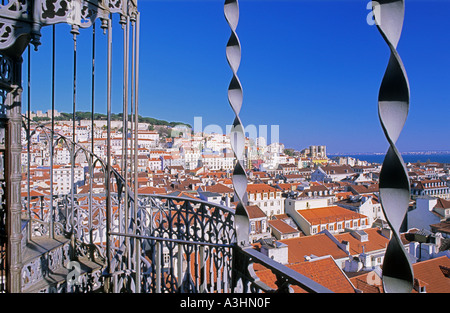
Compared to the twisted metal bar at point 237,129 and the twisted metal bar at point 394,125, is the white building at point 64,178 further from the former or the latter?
the twisted metal bar at point 394,125

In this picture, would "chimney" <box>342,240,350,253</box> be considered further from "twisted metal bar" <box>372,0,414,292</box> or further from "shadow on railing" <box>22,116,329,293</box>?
"twisted metal bar" <box>372,0,414,292</box>

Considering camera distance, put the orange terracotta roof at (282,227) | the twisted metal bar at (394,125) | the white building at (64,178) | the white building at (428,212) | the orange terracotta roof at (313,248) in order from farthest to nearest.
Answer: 1. the white building at (428,212)
2. the white building at (64,178)
3. the orange terracotta roof at (282,227)
4. the orange terracotta roof at (313,248)
5. the twisted metal bar at (394,125)

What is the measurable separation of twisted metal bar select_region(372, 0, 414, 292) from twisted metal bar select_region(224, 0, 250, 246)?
0.94 metres

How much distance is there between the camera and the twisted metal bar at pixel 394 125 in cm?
83

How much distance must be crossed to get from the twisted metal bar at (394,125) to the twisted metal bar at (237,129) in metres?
0.94

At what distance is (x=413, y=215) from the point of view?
107 ft

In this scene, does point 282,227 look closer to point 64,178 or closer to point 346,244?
point 346,244

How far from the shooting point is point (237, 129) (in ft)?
5.83

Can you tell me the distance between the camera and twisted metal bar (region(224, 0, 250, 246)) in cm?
174

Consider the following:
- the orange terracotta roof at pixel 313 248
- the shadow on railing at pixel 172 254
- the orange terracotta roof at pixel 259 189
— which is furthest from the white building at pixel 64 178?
the shadow on railing at pixel 172 254
